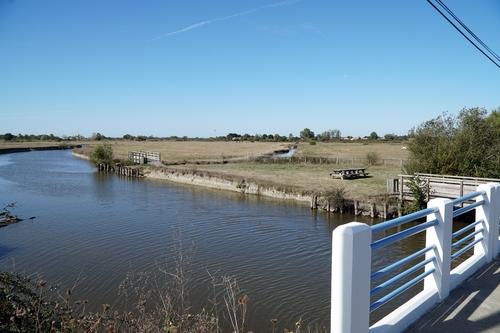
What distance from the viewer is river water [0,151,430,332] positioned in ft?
41.1

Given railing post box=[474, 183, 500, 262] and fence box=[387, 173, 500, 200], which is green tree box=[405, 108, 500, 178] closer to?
fence box=[387, 173, 500, 200]

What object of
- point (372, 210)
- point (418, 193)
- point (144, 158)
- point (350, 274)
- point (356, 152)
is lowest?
point (372, 210)

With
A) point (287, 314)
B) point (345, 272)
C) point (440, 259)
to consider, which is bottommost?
point (287, 314)

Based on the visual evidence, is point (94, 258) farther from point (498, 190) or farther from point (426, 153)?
point (426, 153)

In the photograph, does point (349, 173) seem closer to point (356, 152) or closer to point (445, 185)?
point (445, 185)

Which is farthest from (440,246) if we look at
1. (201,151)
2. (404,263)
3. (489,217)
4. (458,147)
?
(201,151)

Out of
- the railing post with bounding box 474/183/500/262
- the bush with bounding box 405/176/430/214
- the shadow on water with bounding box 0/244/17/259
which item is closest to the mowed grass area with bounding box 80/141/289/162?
the bush with bounding box 405/176/430/214

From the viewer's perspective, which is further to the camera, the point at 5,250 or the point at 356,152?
the point at 356,152

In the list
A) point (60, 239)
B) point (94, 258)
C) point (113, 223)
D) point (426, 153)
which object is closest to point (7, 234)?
point (60, 239)

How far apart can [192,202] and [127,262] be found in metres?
15.3

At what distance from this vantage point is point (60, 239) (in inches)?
749

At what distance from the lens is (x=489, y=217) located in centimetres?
665

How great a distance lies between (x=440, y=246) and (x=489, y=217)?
85.9 inches

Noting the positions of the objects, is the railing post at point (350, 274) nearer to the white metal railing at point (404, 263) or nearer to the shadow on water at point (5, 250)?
the white metal railing at point (404, 263)
